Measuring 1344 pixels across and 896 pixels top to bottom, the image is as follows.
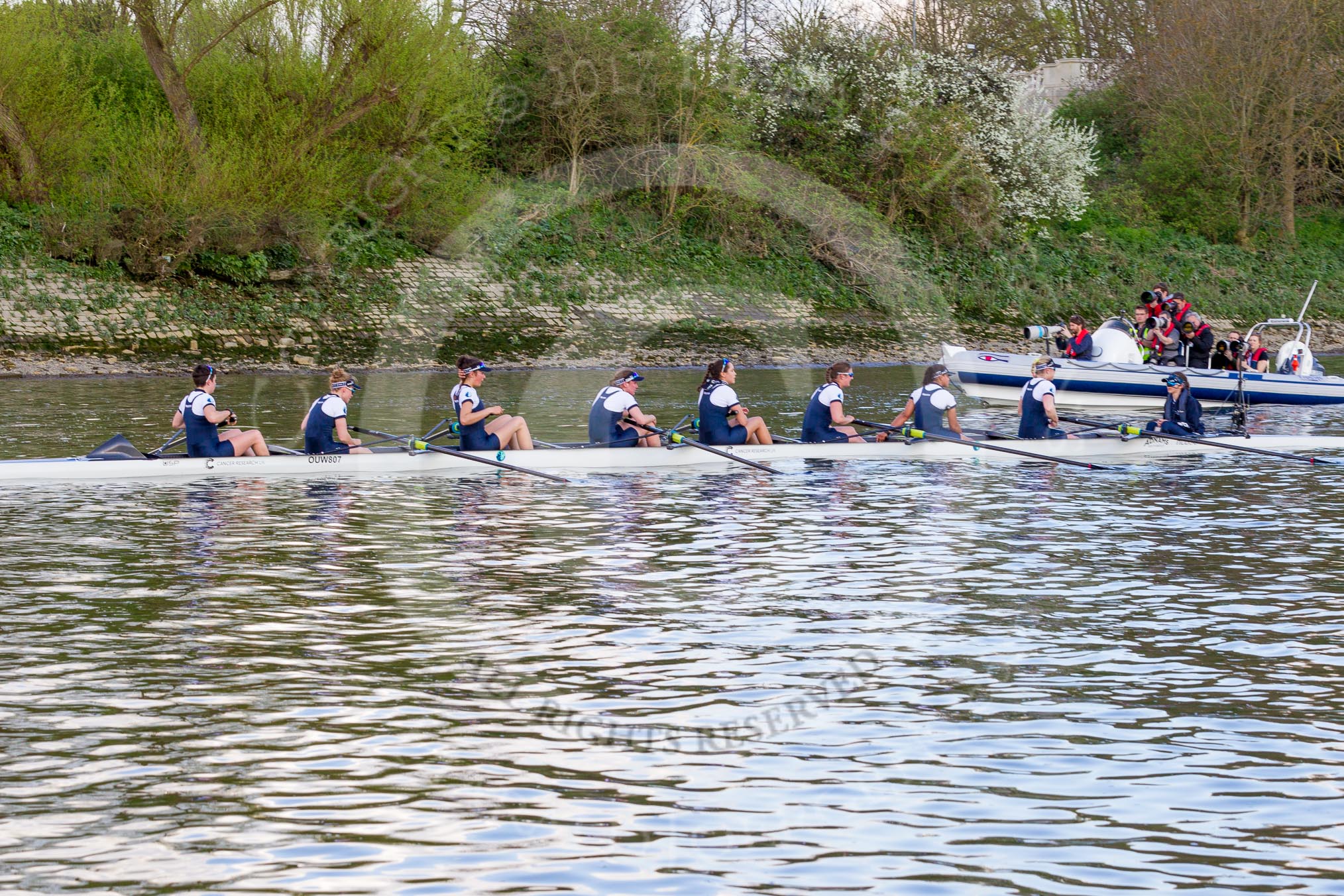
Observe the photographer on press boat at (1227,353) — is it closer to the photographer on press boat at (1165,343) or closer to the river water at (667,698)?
the photographer on press boat at (1165,343)

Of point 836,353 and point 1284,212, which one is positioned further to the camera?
Answer: point 1284,212

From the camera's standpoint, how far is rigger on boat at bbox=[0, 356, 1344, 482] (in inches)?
665

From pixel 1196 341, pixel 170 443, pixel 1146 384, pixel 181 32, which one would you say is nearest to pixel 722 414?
pixel 170 443

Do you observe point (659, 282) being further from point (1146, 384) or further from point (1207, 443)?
point (1207, 443)

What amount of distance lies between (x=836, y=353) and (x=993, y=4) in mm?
23951

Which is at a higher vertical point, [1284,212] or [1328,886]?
[1284,212]

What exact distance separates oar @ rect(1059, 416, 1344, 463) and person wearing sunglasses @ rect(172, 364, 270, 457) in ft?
33.2

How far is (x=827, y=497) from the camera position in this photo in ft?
52.5

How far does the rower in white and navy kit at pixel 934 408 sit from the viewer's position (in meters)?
19.0

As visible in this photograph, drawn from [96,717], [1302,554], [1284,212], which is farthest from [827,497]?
[1284,212]

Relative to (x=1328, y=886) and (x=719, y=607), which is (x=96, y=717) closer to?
(x=719, y=607)

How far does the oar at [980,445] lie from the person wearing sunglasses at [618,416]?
2.72 meters

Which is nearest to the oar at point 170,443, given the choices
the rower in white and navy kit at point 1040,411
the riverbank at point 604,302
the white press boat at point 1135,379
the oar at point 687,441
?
the oar at point 687,441

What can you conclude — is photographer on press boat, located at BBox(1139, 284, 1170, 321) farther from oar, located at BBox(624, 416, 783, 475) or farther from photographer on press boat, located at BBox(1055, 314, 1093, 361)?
oar, located at BBox(624, 416, 783, 475)
